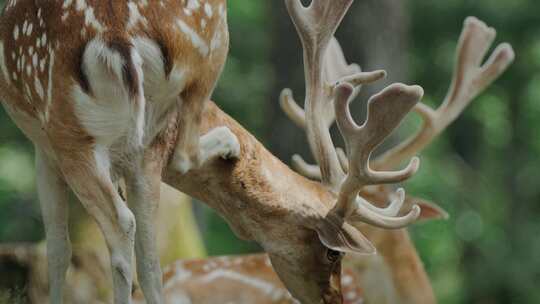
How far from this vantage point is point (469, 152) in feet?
49.7

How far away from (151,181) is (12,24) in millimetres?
519

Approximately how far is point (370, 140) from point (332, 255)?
1.34 ft

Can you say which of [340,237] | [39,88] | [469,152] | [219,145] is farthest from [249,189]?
[469,152]

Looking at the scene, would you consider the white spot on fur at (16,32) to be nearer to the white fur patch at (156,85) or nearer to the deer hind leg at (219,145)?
the white fur patch at (156,85)

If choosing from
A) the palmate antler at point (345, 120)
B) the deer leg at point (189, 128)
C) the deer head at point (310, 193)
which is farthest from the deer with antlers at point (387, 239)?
the deer leg at point (189, 128)

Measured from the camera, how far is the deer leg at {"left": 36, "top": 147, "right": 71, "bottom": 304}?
2.88 m

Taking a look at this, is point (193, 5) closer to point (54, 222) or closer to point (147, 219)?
point (147, 219)

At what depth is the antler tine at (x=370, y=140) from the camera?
108 inches

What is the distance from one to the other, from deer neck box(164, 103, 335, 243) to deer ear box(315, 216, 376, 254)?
38 millimetres

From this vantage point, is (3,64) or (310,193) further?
(310,193)

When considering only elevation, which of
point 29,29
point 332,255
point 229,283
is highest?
point 29,29

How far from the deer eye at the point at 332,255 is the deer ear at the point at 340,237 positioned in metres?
0.07

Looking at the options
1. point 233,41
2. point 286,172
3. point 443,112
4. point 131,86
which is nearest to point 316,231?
point 286,172

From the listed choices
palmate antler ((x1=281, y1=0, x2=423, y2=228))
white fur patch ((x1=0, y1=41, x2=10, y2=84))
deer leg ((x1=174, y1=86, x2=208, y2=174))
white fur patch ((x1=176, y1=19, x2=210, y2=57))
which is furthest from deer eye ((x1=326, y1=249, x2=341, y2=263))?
white fur patch ((x1=0, y1=41, x2=10, y2=84))
